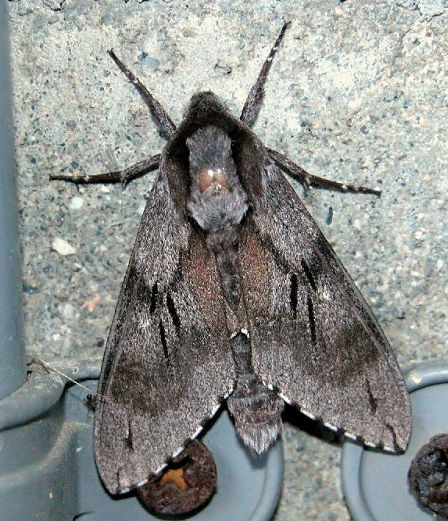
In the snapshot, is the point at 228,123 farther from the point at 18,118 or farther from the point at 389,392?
the point at 389,392

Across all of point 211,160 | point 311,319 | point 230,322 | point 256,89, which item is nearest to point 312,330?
point 311,319

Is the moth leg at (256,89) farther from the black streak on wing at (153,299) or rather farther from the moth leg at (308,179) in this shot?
the black streak on wing at (153,299)

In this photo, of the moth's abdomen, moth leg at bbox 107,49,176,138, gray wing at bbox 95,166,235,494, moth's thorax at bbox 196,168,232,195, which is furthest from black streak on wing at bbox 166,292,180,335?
moth leg at bbox 107,49,176,138

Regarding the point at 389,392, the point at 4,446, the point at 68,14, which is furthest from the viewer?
the point at 68,14

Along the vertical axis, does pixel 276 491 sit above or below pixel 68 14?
below

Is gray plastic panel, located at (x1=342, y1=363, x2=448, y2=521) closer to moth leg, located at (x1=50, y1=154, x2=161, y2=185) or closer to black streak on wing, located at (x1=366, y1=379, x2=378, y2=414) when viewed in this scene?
black streak on wing, located at (x1=366, y1=379, x2=378, y2=414)

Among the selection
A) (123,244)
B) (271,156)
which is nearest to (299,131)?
(271,156)

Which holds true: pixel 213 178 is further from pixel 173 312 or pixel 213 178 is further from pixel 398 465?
pixel 398 465
